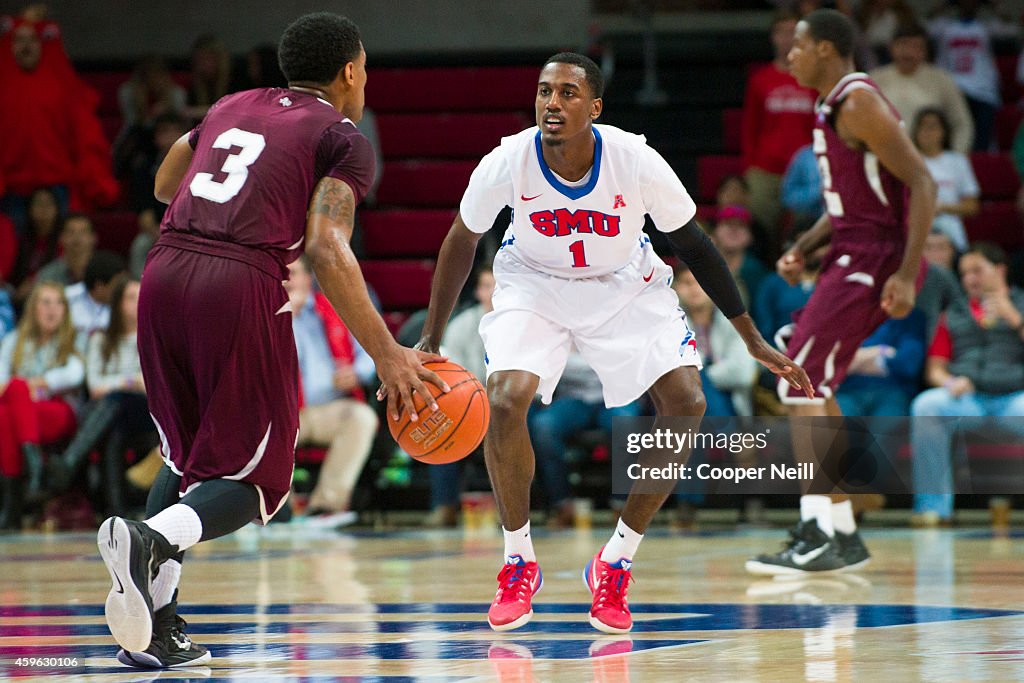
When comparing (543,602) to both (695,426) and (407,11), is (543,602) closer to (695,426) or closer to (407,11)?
(695,426)

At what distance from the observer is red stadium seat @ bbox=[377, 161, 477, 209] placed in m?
12.2

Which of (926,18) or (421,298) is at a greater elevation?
(926,18)

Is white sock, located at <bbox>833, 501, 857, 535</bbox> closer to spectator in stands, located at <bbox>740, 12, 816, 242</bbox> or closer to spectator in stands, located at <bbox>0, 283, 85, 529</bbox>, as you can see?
spectator in stands, located at <bbox>740, 12, 816, 242</bbox>

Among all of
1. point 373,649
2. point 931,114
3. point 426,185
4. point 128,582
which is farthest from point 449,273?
point 426,185

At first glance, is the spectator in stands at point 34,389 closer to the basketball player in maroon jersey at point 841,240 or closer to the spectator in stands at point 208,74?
the spectator in stands at point 208,74

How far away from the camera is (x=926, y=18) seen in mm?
12570

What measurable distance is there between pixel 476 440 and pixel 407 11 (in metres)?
9.96

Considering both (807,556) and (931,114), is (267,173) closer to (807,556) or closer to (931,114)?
(807,556)

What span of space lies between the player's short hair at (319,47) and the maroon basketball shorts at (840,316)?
2.80 metres

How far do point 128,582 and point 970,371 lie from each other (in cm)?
625

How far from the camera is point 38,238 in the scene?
11203 mm

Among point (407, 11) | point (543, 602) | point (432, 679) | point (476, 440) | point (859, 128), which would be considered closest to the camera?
point (432, 679)

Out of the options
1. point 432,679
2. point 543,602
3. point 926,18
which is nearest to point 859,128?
point 543,602

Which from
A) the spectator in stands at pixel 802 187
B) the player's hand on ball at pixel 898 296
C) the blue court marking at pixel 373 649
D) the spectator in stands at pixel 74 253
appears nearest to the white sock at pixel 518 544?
the blue court marking at pixel 373 649
